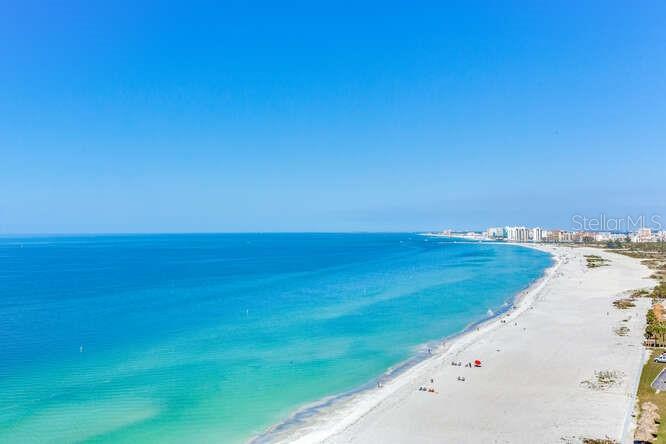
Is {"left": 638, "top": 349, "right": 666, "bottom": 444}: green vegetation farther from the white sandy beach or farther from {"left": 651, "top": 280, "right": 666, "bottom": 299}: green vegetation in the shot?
{"left": 651, "top": 280, "right": 666, "bottom": 299}: green vegetation

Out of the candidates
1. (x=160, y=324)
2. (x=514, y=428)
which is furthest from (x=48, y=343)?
(x=514, y=428)

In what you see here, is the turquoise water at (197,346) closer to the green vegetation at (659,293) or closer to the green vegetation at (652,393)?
the green vegetation at (652,393)

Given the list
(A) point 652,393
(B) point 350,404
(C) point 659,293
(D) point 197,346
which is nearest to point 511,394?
(A) point 652,393

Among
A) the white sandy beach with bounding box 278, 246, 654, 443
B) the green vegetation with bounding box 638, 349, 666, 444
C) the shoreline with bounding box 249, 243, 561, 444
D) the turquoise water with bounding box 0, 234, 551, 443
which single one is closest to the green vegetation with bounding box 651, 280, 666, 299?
the white sandy beach with bounding box 278, 246, 654, 443

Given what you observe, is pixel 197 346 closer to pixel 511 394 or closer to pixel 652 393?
pixel 511 394

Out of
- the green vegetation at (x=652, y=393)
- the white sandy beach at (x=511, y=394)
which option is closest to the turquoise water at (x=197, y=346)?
the white sandy beach at (x=511, y=394)
